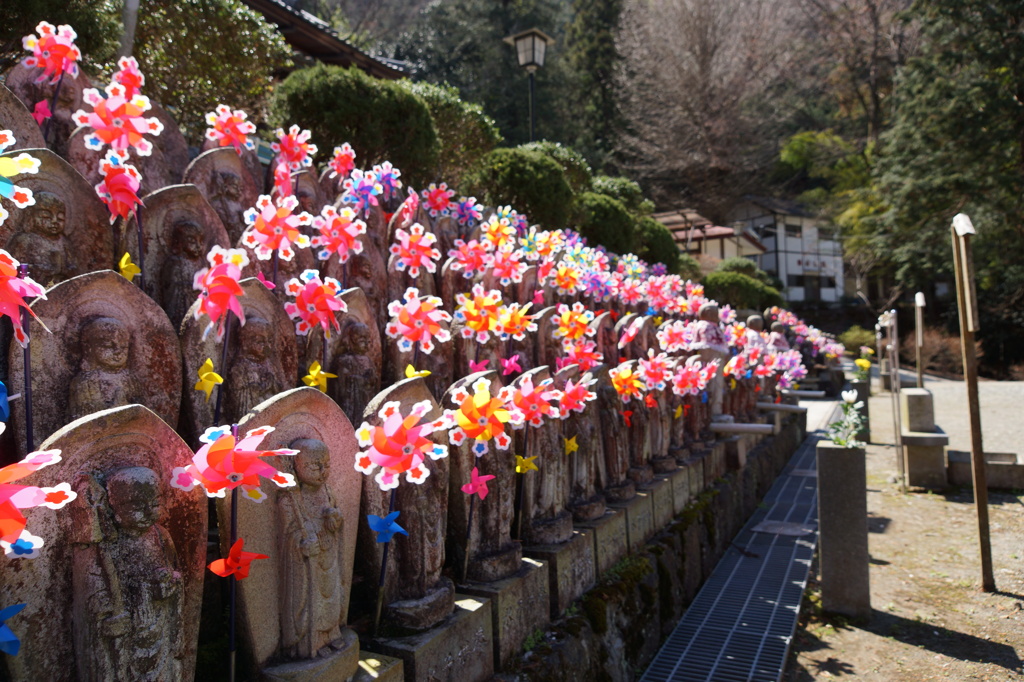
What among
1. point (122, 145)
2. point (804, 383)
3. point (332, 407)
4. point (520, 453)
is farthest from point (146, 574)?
point (804, 383)

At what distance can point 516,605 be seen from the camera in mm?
2723

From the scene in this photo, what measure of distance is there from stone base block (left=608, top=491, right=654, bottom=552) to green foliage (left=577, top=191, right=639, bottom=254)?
721cm

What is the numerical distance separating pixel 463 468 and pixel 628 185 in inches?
508

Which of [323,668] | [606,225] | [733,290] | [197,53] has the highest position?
[197,53]

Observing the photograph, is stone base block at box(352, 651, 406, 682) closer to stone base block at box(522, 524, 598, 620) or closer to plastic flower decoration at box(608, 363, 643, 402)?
stone base block at box(522, 524, 598, 620)

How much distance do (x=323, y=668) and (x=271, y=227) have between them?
1764 mm

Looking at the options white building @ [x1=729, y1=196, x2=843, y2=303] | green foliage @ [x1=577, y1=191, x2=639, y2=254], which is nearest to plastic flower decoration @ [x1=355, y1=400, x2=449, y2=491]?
green foliage @ [x1=577, y1=191, x2=639, y2=254]

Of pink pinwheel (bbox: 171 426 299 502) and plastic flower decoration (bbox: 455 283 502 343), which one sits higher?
plastic flower decoration (bbox: 455 283 502 343)

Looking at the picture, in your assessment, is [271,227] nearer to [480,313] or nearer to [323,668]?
[480,313]

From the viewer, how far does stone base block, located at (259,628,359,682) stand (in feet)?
6.04

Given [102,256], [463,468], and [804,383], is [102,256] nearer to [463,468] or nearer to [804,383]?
[463,468]

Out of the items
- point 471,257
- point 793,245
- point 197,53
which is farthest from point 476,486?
point 793,245

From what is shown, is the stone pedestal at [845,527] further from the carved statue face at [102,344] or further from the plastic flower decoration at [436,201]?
the carved statue face at [102,344]

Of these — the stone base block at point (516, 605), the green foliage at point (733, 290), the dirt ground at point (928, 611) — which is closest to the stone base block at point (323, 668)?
the stone base block at point (516, 605)
